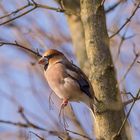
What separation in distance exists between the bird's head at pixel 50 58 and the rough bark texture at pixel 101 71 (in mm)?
185

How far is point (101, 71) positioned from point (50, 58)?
1.08 ft

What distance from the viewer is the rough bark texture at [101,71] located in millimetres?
2830

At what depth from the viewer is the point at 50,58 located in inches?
120

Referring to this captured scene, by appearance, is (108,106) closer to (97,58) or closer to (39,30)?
(97,58)

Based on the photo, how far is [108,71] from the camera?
292 centimetres

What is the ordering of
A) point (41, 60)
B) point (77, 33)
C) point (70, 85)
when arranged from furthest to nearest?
point (77, 33) → point (41, 60) → point (70, 85)

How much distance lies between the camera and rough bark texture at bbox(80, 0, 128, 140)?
2830 millimetres

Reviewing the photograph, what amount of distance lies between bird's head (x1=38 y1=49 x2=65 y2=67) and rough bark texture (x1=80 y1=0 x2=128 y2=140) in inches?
7.3

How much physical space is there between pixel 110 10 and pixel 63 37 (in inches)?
30.3

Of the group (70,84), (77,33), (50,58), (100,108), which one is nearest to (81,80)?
(70,84)

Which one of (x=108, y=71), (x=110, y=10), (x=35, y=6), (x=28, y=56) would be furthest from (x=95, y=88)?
(x=28, y=56)

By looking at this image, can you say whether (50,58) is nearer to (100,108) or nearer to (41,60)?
(41,60)

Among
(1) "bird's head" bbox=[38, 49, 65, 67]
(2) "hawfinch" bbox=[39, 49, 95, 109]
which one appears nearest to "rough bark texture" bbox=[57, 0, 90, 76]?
(1) "bird's head" bbox=[38, 49, 65, 67]

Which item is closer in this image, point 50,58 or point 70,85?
point 70,85
